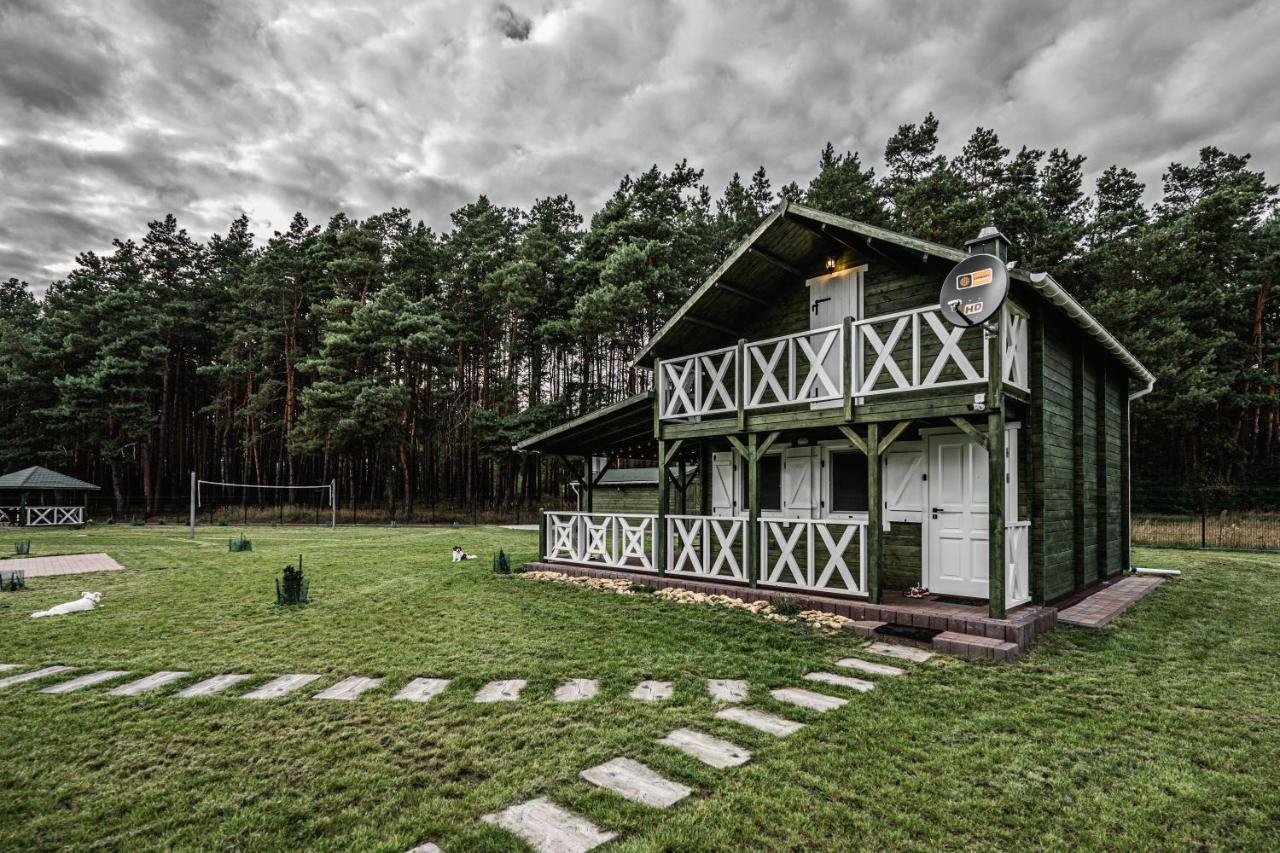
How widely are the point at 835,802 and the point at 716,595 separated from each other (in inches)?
200

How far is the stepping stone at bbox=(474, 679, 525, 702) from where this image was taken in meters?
4.11

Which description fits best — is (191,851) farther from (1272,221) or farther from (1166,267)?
(1272,221)

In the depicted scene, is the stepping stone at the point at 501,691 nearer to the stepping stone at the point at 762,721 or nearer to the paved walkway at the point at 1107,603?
the stepping stone at the point at 762,721

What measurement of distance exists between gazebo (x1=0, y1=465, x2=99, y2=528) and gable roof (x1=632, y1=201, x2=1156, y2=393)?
1171 inches

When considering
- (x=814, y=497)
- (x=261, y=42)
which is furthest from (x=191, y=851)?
(x=261, y=42)

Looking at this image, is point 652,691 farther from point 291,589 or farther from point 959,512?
point 291,589

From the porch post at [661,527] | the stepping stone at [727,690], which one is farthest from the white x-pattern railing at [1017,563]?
the porch post at [661,527]

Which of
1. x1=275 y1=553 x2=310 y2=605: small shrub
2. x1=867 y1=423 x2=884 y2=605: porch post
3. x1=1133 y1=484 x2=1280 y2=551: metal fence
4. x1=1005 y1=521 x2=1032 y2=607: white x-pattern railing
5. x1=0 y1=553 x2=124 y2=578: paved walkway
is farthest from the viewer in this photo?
x1=1133 y1=484 x2=1280 y2=551: metal fence

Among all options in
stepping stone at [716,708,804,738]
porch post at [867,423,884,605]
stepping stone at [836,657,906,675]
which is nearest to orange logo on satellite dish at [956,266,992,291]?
porch post at [867,423,884,605]

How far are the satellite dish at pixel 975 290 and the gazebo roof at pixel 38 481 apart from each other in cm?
3413

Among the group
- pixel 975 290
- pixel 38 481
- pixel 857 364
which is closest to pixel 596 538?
pixel 857 364

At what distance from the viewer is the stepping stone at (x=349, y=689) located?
4188 millimetres

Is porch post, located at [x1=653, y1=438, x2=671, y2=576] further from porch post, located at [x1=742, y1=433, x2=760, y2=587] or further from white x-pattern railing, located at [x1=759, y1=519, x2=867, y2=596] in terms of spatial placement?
white x-pattern railing, located at [x1=759, y1=519, x2=867, y2=596]

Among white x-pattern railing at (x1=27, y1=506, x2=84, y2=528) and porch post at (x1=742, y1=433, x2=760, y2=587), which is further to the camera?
white x-pattern railing at (x1=27, y1=506, x2=84, y2=528)
